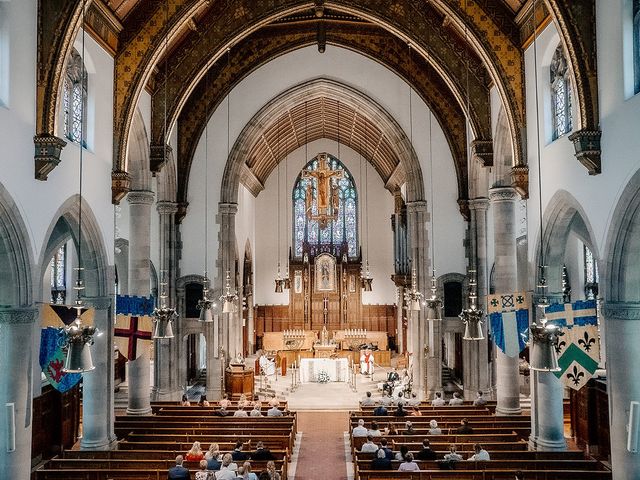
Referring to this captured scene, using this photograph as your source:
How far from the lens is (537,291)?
1284 cm

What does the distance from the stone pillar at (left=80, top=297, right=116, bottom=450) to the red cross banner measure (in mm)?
1038

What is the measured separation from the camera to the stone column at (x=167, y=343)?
19625mm

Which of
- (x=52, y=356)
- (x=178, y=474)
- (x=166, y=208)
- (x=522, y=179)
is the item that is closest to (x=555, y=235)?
(x=522, y=179)

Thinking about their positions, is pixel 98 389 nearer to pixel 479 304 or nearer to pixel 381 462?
pixel 381 462

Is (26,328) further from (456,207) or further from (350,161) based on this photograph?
(350,161)

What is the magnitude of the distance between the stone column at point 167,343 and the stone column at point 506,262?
33.5 ft

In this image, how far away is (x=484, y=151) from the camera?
16312mm

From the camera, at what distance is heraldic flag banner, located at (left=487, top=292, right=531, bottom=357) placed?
13.5m

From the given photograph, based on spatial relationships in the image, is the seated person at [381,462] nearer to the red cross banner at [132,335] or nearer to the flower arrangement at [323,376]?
the red cross banner at [132,335]

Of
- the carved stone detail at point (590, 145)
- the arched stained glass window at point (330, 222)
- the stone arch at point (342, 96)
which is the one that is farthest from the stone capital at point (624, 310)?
the arched stained glass window at point (330, 222)

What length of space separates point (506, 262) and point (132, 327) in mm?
9415

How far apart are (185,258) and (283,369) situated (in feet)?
24.4

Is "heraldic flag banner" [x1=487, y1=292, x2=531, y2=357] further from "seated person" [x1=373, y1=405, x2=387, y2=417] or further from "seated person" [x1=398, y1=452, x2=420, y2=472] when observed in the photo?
"seated person" [x1=398, y1=452, x2=420, y2=472]

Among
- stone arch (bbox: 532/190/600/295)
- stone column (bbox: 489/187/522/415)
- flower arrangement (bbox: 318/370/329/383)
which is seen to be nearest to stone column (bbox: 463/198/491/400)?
stone column (bbox: 489/187/522/415)
